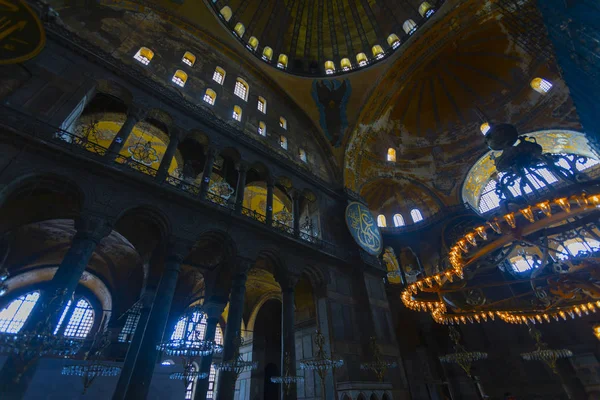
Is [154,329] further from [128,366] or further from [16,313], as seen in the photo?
[16,313]

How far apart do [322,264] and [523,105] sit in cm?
1504

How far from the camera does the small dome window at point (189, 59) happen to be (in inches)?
445

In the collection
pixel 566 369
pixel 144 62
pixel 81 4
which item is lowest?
pixel 566 369

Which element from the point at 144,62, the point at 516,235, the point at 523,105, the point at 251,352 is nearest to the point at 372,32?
the point at 523,105

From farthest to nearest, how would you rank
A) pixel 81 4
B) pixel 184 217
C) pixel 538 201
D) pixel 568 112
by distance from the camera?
pixel 568 112
pixel 81 4
pixel 184 217
pixel 538 201

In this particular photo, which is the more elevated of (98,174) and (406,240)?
(406,240)

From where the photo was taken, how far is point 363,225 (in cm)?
1252

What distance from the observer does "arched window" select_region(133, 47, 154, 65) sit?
31.5 feet

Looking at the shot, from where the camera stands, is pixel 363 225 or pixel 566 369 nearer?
pixel 566 369

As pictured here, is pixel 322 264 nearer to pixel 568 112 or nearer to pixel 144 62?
pixel 144 62

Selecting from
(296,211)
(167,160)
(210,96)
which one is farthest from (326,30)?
(167,160)

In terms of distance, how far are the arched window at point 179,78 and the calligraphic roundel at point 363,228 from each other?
8.45 meters

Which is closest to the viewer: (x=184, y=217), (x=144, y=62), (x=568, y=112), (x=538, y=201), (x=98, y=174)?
(x=538, y=201)

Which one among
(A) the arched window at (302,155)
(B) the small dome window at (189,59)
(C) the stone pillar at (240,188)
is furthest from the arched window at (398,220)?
(B) the small dome window at (189,59)
